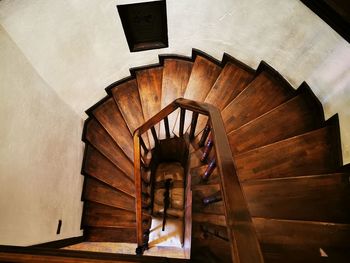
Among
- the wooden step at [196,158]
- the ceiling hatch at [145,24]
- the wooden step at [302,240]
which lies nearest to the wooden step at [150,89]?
the ceiling hatch at [145,24]

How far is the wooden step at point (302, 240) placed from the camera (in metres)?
1.07

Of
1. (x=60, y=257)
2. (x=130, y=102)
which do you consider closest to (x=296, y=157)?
(x=60, y=257)

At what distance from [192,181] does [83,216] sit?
5.17 feet

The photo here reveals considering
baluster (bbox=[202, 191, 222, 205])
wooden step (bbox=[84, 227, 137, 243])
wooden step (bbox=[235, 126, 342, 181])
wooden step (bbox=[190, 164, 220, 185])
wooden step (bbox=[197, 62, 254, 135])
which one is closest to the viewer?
baluster (bbox=[202, 191, 222, 205])

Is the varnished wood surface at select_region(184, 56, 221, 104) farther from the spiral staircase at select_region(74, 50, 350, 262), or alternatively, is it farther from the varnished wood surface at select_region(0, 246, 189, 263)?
the varnished wood surface at select_region(0, 246, 189, 263)

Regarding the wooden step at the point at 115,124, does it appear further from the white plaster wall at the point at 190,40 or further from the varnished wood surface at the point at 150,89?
the varnished wood surface at the point at 150,89

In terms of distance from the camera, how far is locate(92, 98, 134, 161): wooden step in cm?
251

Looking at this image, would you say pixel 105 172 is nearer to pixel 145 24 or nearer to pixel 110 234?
pixel 110 234

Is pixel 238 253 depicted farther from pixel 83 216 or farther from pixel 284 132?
pixel 83 216

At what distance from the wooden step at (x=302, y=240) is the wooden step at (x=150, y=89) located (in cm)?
167

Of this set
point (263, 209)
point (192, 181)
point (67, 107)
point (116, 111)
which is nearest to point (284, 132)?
point (263, 209)

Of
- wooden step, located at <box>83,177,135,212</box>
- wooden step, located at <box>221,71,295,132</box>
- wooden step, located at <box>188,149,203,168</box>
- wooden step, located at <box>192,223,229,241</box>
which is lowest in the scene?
wooden step, located at <box>192,223,229,241</box>

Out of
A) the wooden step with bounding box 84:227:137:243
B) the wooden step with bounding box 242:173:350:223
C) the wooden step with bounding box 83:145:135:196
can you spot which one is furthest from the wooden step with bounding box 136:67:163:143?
the wooden step with bounding box 242:173:350:223

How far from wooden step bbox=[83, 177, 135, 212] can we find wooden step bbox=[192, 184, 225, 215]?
1.21 m
